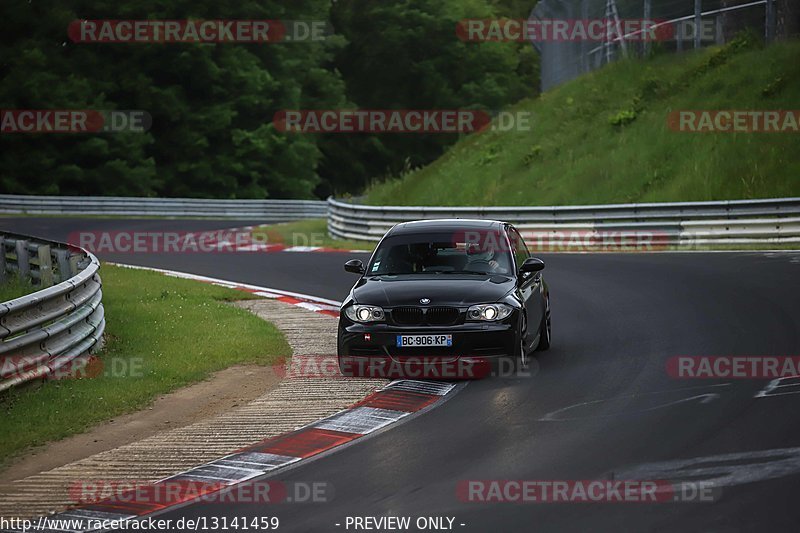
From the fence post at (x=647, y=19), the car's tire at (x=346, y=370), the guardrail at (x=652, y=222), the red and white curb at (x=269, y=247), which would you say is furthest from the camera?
the fence post at (x=647, y=19)

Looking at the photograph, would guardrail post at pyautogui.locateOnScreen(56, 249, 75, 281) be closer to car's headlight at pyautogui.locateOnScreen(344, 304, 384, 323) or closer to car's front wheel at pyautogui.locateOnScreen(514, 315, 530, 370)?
car's headlight at pyautogui.locateOnScreen(344, 304, 384, 323)

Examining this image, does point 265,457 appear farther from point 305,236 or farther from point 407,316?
point 305,236

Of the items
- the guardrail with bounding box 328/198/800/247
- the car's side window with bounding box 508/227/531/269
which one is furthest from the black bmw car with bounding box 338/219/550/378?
the guardrail with bounding box 328/198/800/247

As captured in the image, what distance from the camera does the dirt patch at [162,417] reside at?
30.8ft

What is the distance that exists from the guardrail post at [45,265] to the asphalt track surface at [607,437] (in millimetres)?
7573

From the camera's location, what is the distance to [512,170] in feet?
123

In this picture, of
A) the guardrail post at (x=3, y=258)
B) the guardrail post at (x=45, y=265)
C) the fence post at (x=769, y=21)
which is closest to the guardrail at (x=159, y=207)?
the fence post at (x=769, y=21)

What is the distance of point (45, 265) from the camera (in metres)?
19.3

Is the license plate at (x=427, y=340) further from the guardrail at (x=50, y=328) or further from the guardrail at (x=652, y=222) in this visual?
the guardrail at (x=652, y=222)

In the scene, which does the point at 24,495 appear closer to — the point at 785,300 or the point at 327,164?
the point at 785,300

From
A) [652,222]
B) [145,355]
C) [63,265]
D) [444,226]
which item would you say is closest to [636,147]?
[652,222]

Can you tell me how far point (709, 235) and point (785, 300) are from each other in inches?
411

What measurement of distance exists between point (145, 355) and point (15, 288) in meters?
5.19

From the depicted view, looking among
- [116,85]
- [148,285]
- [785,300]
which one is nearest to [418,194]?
[148,285]
